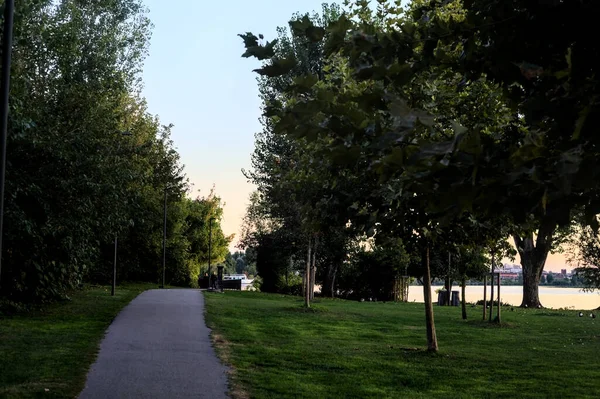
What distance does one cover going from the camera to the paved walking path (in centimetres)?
967

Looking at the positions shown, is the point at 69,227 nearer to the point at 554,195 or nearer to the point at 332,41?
the point at 332,41

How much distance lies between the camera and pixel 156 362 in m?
12.2

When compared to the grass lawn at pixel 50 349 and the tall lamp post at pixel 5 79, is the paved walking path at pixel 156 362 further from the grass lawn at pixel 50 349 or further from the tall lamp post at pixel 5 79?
the tall lamp post at pixel 5 79

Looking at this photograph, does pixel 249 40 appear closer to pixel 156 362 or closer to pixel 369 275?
pixel 156 362

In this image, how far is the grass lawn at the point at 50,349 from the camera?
998cm

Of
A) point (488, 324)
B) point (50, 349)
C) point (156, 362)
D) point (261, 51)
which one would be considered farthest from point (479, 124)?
point (488, 324)

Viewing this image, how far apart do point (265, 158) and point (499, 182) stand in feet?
138

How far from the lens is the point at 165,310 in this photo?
2372cm

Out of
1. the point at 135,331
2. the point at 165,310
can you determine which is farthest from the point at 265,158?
the point at 135,331

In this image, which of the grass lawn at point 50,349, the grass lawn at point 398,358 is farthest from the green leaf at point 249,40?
the grass lawn at point 50,349

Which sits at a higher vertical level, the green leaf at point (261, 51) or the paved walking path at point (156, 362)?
the green leaf at point (261, 51)

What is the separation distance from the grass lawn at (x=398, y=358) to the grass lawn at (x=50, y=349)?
2.33m

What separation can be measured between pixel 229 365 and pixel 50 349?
12.4ft

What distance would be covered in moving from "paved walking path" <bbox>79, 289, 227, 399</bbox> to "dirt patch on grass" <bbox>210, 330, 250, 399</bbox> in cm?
11
